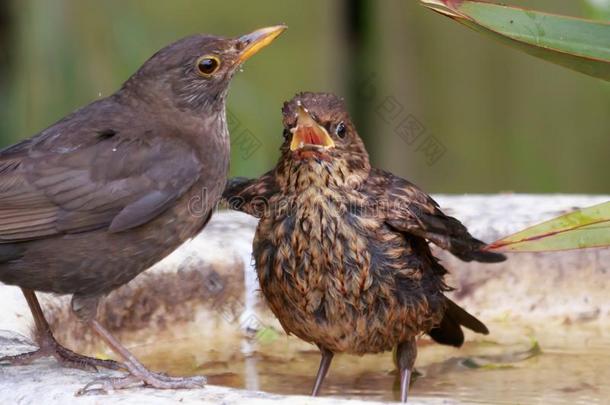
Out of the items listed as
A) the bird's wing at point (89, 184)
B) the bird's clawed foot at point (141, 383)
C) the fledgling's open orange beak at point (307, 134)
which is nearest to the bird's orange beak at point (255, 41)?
the fledgling's open orange beak at point (307, 134)

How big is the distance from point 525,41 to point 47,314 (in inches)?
76.0

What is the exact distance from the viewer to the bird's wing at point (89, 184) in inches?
160

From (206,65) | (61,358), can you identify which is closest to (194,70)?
(206,65)

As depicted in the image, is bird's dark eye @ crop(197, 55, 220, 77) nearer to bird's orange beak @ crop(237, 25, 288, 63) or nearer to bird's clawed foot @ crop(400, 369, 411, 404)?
bird's orange beak @ crop(237, 25, 288, 63)

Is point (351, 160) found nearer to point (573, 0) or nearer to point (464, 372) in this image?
point (464, 372)

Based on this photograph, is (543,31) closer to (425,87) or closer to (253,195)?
(253,195)

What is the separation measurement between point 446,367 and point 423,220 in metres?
0.75

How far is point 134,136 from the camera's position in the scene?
426cm

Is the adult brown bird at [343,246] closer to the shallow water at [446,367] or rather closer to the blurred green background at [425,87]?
the shallow water at [446,367]

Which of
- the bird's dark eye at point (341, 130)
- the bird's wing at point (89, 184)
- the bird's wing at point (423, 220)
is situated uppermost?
the bird's dark eye at point (341, 130)

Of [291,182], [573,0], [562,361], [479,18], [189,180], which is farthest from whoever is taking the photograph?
[573,0]

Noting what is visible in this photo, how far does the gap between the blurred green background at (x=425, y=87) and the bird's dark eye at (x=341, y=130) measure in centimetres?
300

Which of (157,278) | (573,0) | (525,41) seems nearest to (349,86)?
(573,0)

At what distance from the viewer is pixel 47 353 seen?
4.01 metres
